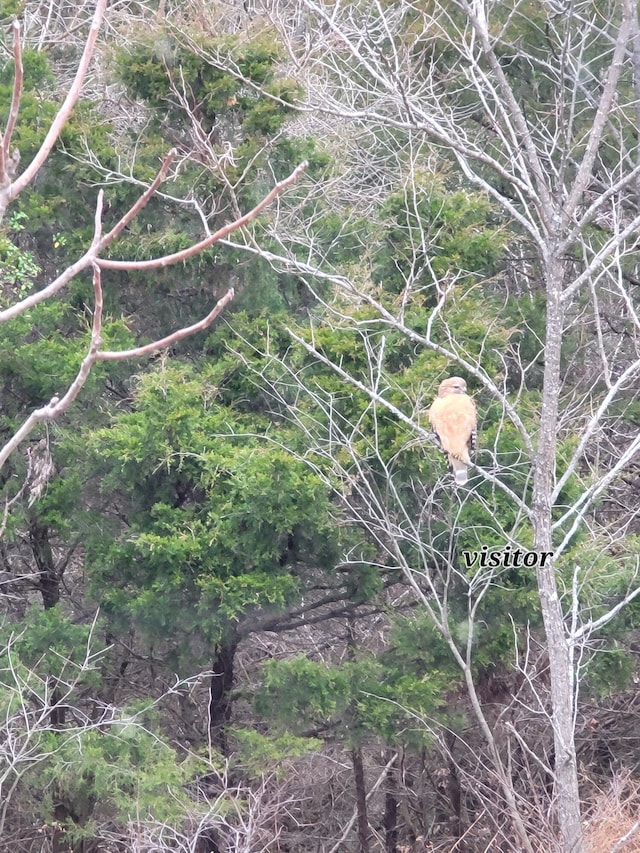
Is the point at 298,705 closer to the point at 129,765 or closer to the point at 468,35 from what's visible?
the point at 129,765

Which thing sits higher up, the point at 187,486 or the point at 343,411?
the point at 343,411

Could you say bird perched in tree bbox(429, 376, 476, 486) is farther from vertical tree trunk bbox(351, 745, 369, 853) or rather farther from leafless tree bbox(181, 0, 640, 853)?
vertical tree trunk bbox(351, 745, 369, 853)

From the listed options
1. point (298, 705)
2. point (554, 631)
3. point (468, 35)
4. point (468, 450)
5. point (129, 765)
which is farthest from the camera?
point (468, 35)

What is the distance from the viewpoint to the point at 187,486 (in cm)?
774

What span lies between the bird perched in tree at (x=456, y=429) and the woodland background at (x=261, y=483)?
61cm

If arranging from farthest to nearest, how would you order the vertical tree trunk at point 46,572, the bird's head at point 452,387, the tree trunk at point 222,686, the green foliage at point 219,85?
the tree trunk at point 222,686, the vertical tree trunk at point 46,572, the green foliage at point 219,85, the bird's head at point 452,387

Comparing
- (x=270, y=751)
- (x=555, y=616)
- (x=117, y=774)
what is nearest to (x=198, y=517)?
(x=270, y=751)

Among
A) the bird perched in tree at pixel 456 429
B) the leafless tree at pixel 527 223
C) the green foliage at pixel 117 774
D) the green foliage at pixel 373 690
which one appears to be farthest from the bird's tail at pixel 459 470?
the green foliage at pixel 117 774

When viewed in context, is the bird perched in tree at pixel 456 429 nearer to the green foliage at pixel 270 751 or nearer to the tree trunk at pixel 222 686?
the green foliage at pixel 270 751

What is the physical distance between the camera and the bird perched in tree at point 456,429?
5734 mm

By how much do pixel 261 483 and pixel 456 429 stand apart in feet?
5.72

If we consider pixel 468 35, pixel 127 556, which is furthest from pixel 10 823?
pixel 468 35

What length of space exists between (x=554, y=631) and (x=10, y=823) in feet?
17.8

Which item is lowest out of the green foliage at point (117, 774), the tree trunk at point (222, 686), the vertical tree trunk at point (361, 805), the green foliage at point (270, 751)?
the vertical tree trunk at point (361, 805)
